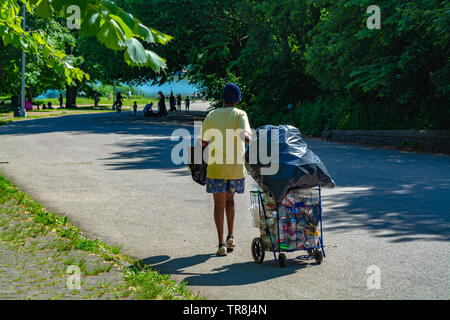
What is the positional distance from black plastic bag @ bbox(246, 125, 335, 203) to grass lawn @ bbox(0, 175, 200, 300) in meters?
1.32

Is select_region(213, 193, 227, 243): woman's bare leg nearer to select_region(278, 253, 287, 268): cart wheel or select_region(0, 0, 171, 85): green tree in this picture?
select_region(278, 253, 287, 268): cart wheel

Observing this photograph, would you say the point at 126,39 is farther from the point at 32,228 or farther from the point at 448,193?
the point at 448,193

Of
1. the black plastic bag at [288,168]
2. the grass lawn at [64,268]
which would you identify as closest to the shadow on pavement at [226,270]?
the grass lawn at [64,268]

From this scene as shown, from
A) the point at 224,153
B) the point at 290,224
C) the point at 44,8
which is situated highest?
the point at 44,8

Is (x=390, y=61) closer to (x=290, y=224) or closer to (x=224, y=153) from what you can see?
(x=224, y=153)

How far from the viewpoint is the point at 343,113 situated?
2517cm

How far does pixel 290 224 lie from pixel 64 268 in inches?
86.4

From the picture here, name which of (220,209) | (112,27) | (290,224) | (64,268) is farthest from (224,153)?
(112,27)

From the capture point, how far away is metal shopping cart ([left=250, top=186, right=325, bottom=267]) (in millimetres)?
6180

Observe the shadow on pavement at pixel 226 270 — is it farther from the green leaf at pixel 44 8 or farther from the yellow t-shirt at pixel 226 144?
the green leaf at pixel 44 8

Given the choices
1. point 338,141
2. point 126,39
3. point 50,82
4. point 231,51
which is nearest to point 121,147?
point 338,141

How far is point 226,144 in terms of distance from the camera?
656 cm

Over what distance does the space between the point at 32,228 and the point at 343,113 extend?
1933 cm

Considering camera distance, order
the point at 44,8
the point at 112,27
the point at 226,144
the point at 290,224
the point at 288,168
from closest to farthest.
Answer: the point at 112,27 → the point at 44,8 → the point at 288,168 → the point at 290,224 → the point at 226,144
